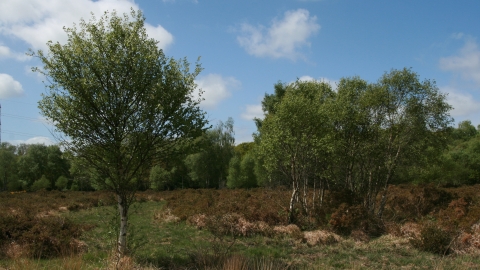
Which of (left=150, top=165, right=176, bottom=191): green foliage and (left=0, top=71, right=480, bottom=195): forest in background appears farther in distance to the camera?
(left=150, top=165, right=176, bottom=191): green foliage

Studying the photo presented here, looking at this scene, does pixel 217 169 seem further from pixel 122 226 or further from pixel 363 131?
pixel 122 226

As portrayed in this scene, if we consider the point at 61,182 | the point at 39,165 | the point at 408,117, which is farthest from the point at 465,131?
the point at 39,165

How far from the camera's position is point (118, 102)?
871 cm

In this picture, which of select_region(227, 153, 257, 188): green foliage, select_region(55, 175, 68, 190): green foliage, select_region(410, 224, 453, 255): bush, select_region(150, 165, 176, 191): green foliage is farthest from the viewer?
select_region(55, 175, 68, 190): green foliage

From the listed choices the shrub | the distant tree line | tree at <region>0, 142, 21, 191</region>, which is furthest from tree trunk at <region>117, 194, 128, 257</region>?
tree at <region>0, 142, 21, 191</region>

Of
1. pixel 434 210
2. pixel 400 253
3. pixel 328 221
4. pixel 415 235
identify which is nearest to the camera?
pixel 400 253

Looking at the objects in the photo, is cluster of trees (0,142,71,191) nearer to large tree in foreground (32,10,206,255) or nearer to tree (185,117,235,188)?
tree (185,117,235,188)

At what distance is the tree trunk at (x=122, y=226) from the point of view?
8539 mm

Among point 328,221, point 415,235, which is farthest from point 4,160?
point 415,235

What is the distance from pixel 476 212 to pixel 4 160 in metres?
63.8

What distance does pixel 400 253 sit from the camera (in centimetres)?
1216

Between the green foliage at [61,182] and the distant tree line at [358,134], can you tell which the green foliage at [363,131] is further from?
the green foliage at [61,182]

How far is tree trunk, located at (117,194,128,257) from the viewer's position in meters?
8.54

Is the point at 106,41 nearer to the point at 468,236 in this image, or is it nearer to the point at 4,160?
the point at 468,236
